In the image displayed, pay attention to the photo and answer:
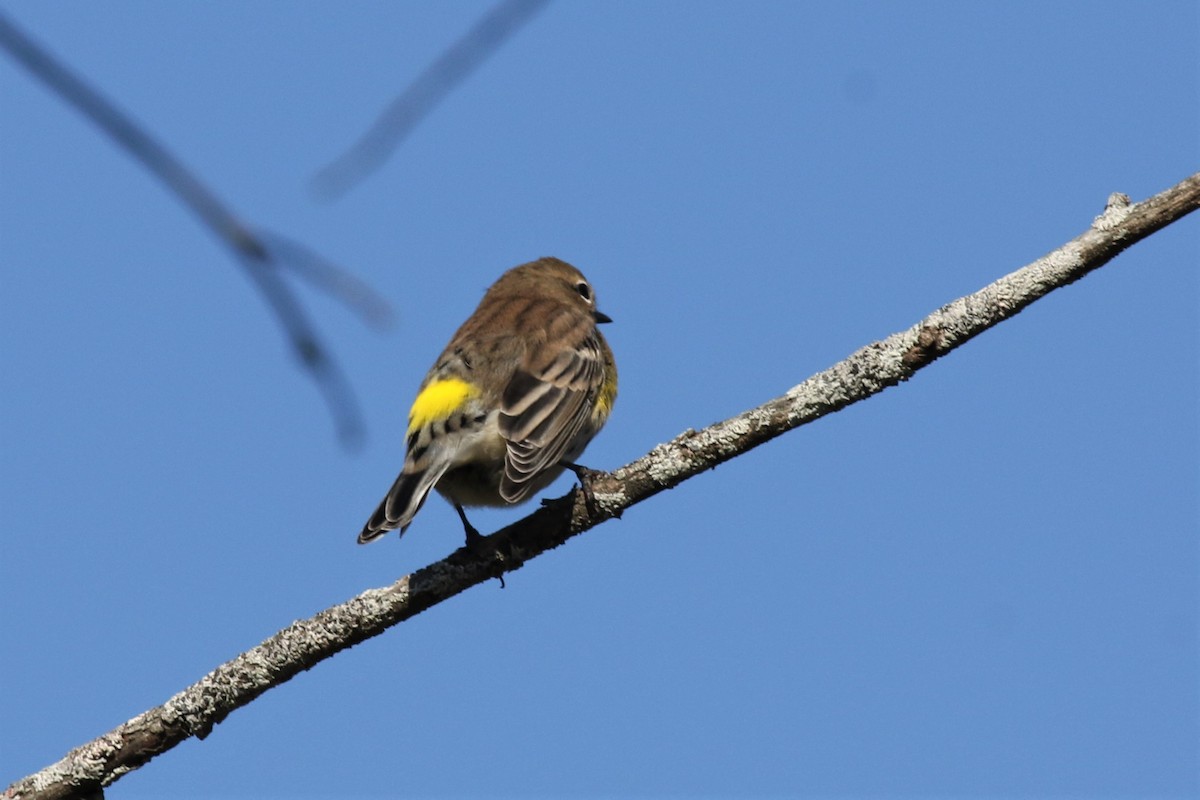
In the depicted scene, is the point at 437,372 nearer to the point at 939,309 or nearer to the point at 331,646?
the point at 331,646

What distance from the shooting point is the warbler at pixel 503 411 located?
266 inches

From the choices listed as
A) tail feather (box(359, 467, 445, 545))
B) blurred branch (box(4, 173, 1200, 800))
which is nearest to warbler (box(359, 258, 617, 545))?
tail feather (box(359, 467, 445, 545))

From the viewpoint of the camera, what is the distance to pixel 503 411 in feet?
23.5

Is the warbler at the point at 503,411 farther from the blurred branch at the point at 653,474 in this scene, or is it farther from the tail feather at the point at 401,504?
the blurred branch at the point at 653,474

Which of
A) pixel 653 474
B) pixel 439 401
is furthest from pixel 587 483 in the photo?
pixel 439 401

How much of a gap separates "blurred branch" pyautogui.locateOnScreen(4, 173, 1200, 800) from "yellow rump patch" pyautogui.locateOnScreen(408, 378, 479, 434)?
1607 mm

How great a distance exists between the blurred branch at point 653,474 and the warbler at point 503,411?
2.66 feet

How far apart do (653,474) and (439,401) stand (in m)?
2.03

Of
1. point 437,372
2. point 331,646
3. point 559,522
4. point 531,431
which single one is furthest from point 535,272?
point 331,646

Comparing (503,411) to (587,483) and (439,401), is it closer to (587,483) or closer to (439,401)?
(439,401)

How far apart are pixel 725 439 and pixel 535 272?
4.65 m

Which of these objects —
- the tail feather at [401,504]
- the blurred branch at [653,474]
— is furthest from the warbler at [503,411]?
the blurred branch at [653,474]

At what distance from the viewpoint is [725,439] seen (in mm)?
5574

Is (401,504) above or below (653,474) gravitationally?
above
